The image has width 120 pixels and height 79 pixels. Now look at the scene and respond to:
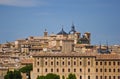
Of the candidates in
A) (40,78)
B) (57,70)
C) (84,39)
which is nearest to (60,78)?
(57,70)

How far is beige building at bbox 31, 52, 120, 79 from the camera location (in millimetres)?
79375

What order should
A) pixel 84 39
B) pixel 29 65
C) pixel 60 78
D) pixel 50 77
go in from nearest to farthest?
1. pixel 50 77
2. pixel 60 78
3. pixel 29 65
4. pixel 84 39

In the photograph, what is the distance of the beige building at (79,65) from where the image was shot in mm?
79375

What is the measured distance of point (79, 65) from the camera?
261 feet

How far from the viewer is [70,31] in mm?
142250

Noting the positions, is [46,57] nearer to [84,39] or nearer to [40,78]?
[40,78]

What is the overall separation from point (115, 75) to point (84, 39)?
58773 millimetres

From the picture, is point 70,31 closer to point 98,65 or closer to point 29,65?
point 29,65

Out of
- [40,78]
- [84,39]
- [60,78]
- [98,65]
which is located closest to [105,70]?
[98,65]

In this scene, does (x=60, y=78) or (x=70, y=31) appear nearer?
(x=60, y=78)

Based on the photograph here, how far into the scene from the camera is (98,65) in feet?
262

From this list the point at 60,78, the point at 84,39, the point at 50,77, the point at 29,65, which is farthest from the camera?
the point at 84,39

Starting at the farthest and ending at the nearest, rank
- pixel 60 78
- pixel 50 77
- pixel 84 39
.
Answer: pixel 84 39 → pixel 60 78 → pixel 50 77

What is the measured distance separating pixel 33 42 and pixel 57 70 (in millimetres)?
62118
